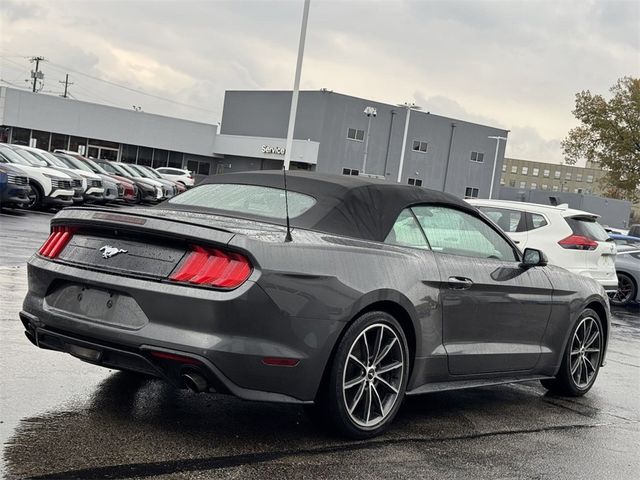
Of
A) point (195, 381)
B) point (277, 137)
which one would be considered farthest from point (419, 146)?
point (195, 381)

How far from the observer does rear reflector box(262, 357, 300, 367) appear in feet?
14.6

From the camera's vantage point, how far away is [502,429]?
18.8ft

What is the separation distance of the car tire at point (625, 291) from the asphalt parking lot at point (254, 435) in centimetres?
1008

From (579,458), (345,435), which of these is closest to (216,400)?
(345,435)

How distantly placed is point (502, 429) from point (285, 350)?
195cm

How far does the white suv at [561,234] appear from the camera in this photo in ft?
41.5

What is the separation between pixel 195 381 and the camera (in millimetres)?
4387

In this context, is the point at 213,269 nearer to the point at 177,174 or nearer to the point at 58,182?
the point at 58,182

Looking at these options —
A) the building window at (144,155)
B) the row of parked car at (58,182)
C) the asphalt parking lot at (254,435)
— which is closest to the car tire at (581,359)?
the asphalt parking lot at (254,435)

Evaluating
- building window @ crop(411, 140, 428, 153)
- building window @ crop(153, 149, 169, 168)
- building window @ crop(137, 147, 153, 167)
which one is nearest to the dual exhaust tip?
building window @ crop(137, 147, 153, 167)

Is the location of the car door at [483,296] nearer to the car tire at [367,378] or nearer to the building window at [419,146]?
the car tire at [367,378]

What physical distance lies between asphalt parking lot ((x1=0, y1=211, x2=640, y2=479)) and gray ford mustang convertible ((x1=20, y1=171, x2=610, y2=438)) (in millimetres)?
282

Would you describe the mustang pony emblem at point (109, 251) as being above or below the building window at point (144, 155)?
below

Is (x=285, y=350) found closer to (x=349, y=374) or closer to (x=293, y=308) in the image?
(x=293, y=308)
